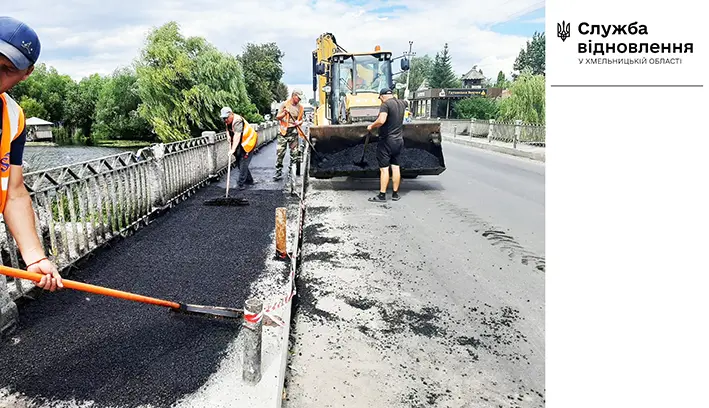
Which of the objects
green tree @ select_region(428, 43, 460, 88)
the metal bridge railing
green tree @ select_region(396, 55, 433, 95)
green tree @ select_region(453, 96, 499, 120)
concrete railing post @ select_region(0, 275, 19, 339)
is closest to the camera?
concrete railing post @ select_region(0, 275, 19, 339)

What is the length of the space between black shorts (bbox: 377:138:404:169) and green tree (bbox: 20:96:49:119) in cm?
4894

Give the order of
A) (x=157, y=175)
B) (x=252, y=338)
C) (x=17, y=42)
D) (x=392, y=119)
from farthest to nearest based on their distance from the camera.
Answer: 1. (x=392, y=119)
2. (x=157, y=175)
3. (x=252, y=338)
4. (x=17, y=42)

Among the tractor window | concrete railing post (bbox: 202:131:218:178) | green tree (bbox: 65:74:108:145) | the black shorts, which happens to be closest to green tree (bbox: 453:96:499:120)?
the tractor window

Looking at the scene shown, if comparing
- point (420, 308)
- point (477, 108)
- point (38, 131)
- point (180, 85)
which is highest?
point (180, 85)

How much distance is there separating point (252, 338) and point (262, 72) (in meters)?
45.6

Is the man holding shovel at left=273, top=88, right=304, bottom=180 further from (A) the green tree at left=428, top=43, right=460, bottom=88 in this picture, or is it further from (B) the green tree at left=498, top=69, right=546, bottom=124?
(A) the green tree at left=428, top=43, right=460, bottom=88

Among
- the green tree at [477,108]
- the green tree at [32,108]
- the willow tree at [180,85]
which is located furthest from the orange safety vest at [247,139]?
the green tree at [32,108]

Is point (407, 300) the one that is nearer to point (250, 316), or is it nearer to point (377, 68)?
point (250, 316)

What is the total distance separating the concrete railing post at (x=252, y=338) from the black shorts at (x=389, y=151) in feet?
17.2

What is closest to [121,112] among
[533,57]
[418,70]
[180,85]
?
[180,85]

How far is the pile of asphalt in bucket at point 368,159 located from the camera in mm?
8094

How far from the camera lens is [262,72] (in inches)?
1756

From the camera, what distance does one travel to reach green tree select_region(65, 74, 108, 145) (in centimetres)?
4584
